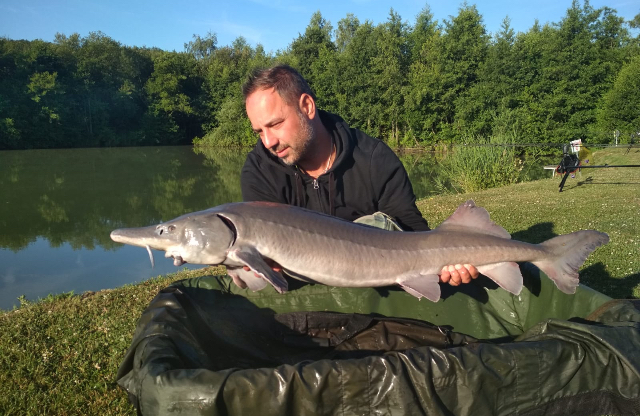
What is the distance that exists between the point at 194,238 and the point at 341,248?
70 centimetres

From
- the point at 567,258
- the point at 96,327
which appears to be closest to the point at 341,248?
the point at 567,258

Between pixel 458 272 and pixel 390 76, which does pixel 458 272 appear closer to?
pixel 458 272

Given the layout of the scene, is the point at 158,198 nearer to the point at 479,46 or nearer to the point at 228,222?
the point at 228,222

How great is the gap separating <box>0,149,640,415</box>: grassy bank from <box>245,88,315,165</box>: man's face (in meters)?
1.68

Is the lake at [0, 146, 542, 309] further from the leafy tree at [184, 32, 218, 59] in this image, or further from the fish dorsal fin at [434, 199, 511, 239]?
the leafy tree at [184, 32, 218, 59]

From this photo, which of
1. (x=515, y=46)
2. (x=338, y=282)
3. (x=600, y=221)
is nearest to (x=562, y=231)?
(x=600, y=221)

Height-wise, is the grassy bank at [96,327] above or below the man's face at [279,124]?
below

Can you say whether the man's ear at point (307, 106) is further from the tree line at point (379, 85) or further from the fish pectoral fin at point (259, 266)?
the tree line at point (379, 85)

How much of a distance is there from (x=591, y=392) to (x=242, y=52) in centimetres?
5136

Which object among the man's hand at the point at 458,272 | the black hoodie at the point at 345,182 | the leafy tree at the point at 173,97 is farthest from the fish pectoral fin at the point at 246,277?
the leafy tree at the point at 173,97

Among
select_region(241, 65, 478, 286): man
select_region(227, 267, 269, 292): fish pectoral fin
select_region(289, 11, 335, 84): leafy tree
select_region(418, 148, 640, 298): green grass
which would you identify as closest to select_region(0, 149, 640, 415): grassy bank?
select_region(418, 148, 640, 298): green grass

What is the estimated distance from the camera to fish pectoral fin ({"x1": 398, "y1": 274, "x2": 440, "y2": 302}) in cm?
240

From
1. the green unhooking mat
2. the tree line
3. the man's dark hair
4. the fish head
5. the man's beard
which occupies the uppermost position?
the tree line

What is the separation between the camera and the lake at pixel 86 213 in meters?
5.60
